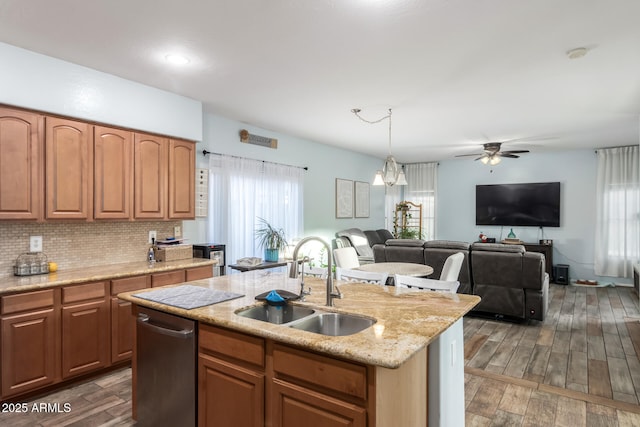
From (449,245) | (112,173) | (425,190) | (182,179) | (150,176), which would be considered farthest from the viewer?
(425,190)

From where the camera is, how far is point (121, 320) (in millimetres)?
3158

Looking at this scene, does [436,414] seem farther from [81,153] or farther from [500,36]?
[81,153]

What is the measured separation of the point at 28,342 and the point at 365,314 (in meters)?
2.45

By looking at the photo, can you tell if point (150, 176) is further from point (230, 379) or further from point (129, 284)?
point (230, 379)

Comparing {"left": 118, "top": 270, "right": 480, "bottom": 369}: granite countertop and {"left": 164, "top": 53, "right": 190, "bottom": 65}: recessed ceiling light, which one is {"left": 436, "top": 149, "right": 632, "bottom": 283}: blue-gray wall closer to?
{"left": 118, "top": 270, "right": 480, "bottom": 369}: granite countertop

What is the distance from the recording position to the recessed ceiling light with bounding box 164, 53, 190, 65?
2908 mm

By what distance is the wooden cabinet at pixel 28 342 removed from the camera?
255 cm

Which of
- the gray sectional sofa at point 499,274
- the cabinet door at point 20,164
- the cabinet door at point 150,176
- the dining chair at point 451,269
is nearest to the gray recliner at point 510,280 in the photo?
the gray sectional sofa at point 499,274

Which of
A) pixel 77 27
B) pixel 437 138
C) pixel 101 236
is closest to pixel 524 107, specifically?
pixel 437 138

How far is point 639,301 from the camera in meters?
5.53

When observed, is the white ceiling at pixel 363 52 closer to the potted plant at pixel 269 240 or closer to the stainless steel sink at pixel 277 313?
the potted plant at pixel 269 240

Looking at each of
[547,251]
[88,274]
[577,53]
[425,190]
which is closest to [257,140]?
[88,274]

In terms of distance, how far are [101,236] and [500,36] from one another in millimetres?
3724

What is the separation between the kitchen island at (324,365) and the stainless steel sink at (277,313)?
5cm
